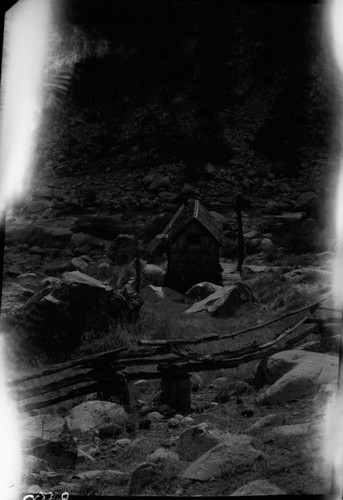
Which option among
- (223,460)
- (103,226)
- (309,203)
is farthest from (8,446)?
(309,203)

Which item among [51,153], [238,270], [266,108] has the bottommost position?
[238,270]

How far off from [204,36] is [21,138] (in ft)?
2.89

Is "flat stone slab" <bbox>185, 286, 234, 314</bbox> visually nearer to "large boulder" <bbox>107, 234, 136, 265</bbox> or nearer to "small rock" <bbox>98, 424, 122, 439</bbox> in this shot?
"large boulder" <bbox>107, 234, 136, 265</bbox>

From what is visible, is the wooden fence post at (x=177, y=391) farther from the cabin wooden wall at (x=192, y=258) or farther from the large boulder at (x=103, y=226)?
the large boulder at (x=103, y=226)

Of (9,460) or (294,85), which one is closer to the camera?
(9,460)

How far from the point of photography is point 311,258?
3.62 metres

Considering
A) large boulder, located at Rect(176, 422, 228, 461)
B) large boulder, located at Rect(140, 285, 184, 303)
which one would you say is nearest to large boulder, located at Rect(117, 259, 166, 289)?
large boulder, located at Rect(140, 285, 184, 303)

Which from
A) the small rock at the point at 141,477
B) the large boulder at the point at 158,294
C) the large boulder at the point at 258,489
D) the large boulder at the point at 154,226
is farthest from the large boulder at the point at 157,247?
the large boulder at the point at 258,489

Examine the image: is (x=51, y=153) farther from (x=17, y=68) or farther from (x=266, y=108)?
(x=266, y=108)

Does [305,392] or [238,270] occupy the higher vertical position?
[238,270]

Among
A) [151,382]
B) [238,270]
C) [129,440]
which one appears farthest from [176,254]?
[129,440]

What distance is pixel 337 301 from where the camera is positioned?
3.63m

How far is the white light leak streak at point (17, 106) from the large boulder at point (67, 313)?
11 centimetres

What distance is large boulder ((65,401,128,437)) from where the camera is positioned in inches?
134
